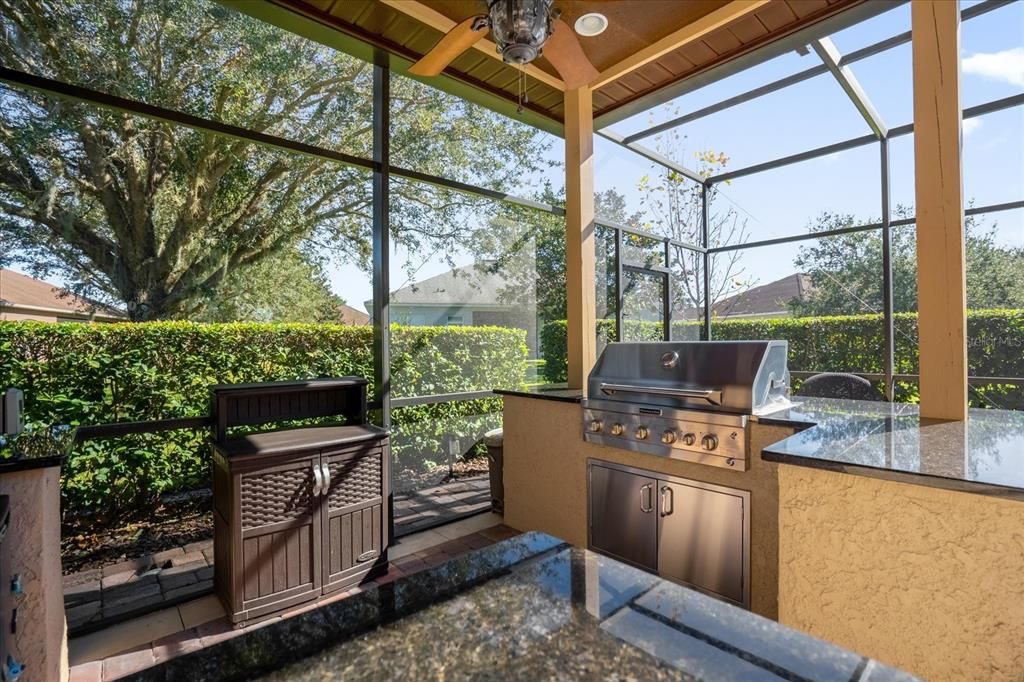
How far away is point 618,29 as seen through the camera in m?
2.75

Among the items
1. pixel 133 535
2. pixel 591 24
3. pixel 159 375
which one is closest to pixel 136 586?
pixel 133 535

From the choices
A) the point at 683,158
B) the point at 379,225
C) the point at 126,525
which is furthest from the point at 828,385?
the point at 126,525

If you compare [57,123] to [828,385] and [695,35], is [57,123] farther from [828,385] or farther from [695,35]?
[828,385]

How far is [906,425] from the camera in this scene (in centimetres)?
173

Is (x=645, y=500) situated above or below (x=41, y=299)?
below

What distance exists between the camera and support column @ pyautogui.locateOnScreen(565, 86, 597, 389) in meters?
3.29

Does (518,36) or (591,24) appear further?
(591,24)

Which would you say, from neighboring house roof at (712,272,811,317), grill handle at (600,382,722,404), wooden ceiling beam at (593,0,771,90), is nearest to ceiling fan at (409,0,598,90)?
wooden ceiling beam at (593,0,771,90)

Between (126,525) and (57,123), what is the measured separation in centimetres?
212

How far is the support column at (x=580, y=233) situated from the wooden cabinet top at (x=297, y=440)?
4.71ft

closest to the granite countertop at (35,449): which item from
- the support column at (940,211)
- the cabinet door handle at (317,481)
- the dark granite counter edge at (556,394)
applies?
the cabinet door handle at (317,481)

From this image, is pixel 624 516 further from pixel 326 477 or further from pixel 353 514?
pixel 326 477

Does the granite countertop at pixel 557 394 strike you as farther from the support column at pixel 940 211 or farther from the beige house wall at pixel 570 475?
the support column at pixel 940 211

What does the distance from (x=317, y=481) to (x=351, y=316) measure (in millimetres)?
1198
